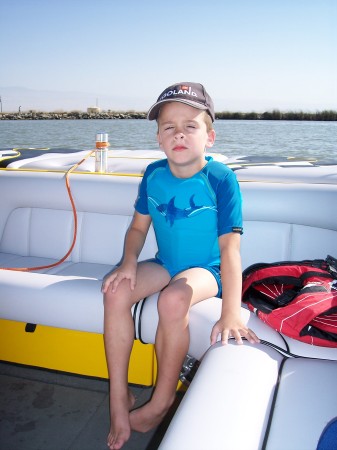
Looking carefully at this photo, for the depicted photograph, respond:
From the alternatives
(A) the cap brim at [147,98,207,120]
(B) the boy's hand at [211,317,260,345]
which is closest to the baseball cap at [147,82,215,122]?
(A) the cap brim at [147,98,207,120]

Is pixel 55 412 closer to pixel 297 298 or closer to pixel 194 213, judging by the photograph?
pixel 194 213

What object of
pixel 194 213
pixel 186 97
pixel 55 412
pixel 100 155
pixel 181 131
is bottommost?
pixel 55 412

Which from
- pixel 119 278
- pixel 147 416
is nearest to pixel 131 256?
pixel 119 278

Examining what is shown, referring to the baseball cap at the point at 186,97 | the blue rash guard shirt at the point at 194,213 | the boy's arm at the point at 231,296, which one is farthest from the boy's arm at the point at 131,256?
the baseball cap at the point at 186,97

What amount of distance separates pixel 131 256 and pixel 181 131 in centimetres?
50

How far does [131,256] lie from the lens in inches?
71.6

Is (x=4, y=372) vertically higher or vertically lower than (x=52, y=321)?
lower

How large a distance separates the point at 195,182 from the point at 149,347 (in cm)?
76

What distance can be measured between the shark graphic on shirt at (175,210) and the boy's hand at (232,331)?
0.52 metres

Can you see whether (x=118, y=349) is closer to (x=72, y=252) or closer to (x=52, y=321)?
(x=52, y=321)

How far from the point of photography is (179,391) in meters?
2.07

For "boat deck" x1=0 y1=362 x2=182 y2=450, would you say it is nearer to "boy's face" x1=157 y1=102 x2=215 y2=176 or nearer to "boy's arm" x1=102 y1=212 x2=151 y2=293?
"boy's arm" x1=102 y1=212 x2=151 y2=293

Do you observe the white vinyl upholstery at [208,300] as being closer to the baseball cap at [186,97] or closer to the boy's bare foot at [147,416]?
the boy's bare foot at [147,416]

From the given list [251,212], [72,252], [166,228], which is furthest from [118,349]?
[72,252]
